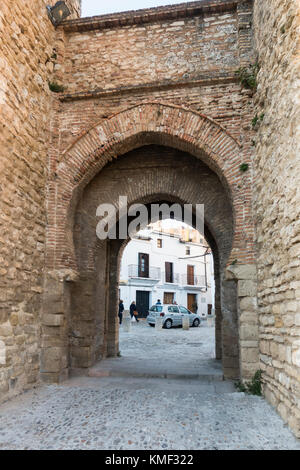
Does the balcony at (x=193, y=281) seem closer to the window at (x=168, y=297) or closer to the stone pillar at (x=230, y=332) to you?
the window at (x=168, y=297)

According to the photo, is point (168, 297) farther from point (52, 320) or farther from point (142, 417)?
point (142, 417)

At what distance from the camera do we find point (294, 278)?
3256mm

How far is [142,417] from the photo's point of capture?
143 inches

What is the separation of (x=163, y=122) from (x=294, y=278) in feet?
10.7

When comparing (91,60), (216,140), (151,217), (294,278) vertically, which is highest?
(91,60)

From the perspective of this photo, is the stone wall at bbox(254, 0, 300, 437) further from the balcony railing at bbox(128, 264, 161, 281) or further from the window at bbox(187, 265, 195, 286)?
the window at bbox(187, 265, 195, 286)

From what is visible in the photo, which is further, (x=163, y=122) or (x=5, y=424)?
(x=163, y=122)

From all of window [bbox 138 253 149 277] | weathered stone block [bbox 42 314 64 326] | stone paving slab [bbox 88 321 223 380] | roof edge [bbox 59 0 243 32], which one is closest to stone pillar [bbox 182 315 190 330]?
stone paving slab [bbox 88 321 223 380]

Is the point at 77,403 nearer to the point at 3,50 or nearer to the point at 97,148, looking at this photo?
the point at 97,148

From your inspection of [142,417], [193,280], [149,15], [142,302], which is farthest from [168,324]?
[149,15]

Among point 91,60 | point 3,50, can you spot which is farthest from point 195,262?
point 3,50

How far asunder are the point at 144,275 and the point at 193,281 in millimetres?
Answer: 5175

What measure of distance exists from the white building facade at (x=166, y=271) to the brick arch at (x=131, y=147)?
17042 millimetres
